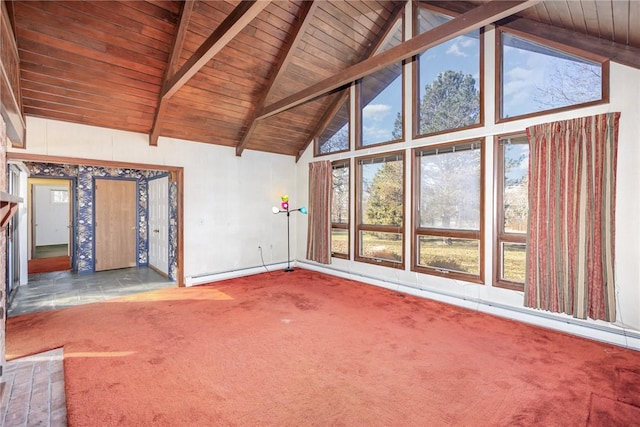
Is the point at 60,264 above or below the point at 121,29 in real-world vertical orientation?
below

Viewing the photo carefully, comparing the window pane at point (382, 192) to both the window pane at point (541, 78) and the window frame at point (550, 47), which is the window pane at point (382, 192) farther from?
the window pane at point (541, 78)

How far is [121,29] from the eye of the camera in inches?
132

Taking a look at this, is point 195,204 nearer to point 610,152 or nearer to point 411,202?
point 411,202

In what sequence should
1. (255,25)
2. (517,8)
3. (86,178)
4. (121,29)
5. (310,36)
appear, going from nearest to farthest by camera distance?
1. (517,8)
2. (121,29)
3. (255,25)
4. (310,36)
5. (86,178)

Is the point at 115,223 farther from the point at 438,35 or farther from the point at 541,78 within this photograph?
the point at 541,78

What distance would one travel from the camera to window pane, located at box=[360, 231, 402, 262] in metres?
4.95

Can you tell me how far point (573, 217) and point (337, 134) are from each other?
156 inches

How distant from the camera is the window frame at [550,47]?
3021 mm

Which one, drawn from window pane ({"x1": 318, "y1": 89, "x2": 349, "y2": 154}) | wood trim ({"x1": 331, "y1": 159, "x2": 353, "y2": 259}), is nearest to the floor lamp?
wood trim ({"x1": 331, "y1": 159, "x2": 353, "y2": 259})

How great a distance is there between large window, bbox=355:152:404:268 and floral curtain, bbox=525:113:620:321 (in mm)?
1841

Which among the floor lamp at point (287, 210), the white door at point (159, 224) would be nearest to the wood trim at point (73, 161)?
the white door at point (159, 224)

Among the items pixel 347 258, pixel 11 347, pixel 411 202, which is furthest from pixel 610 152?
pixel 11 347

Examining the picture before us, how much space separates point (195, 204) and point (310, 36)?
3.34 metres

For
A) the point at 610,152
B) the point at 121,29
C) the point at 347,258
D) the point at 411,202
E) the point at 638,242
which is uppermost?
the point at 121,29
